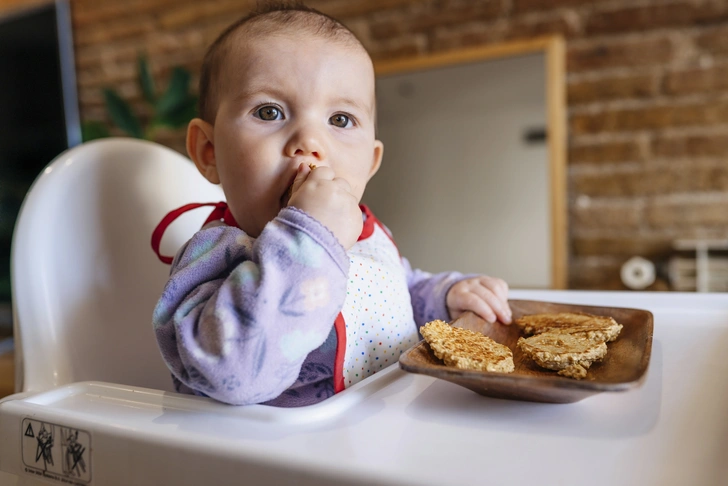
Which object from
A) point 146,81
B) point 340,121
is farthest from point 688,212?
point 146,81

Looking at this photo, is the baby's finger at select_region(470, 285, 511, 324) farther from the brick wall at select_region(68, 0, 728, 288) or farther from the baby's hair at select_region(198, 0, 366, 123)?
the brick wall at select_region(68, 0, 728, 288)

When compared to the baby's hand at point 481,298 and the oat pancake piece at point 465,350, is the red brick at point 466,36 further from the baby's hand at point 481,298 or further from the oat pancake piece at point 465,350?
the oat pancake piece at point 465,350

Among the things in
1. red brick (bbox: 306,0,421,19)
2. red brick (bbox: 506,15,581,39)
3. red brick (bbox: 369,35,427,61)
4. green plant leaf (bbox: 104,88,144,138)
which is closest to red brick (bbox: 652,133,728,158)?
red brick (bbox: 506,15,581,39)

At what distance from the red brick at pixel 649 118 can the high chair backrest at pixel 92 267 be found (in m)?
1.48

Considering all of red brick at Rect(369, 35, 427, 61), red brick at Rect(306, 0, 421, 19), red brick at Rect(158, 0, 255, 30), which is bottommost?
red brick at Rect(369, 35, 427, 61)

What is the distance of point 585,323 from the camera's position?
1.82 feet

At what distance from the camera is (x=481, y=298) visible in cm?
68

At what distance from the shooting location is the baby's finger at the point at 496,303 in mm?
644

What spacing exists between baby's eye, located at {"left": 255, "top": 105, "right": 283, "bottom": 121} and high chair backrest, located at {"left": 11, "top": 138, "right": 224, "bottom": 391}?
1.02 feet

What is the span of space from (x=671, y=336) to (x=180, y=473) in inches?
19.3

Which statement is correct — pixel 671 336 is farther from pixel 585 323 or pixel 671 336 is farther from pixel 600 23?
pixel 600 23

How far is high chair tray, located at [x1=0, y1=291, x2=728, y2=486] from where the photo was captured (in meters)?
0.32

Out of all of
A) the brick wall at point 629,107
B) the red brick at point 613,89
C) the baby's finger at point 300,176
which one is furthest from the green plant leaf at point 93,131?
the baby's finger at point 300,176

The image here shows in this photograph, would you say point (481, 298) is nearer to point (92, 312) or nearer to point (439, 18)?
point (92, 312)
